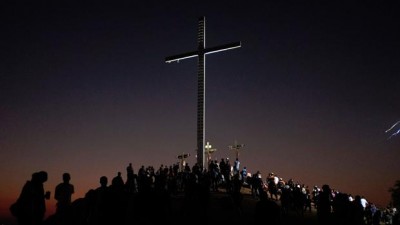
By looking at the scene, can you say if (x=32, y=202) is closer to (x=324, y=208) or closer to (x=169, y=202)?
(x=169, y=202)

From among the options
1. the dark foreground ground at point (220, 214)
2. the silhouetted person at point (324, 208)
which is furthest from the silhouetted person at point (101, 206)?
the silhouetted person at point (324, 208)

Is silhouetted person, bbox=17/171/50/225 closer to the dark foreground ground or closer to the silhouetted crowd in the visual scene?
the silhouetted crowd

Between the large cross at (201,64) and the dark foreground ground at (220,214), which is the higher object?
the large cross at (201,64)

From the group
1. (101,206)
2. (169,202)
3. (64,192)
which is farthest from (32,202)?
(169,202)

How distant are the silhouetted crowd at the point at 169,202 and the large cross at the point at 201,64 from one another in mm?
2859

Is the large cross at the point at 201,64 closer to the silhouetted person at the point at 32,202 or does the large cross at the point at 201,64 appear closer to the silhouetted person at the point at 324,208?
the silhouetted person at the point at 324,208

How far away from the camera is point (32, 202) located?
32.2 ft

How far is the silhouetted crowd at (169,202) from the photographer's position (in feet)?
32.2

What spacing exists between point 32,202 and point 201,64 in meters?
26.1

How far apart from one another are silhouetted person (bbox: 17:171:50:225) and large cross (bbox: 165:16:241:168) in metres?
22.7

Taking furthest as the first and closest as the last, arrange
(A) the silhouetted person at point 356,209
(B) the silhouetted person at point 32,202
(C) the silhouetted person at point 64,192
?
(A) the silhouetted person at point 356,209 → (C) the silhouetted person at point 64,192 → (B) the silhouetted person at point 32,202

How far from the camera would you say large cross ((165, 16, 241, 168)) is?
33.0 metres

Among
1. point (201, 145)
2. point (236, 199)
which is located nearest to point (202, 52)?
point (201, 145)

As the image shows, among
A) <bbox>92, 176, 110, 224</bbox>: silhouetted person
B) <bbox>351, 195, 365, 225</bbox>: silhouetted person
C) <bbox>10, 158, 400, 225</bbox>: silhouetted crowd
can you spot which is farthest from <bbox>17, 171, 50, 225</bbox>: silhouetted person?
<bbox>351, 195, 365, 225</bbox>: silhouetted person
